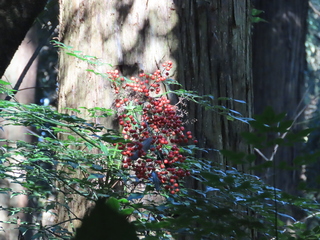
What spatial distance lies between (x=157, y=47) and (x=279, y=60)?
6.20 meters

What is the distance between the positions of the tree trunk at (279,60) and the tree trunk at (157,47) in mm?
5685

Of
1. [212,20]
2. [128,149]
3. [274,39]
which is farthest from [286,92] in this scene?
[128,149]

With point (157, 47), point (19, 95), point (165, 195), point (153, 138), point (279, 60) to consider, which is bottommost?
point (165, 195)

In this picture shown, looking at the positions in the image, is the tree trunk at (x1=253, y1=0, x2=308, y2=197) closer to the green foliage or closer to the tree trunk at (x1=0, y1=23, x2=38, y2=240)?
the tree trunk at (x1=0, y1=23, x2=38, y2=240)

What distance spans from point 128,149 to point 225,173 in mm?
404

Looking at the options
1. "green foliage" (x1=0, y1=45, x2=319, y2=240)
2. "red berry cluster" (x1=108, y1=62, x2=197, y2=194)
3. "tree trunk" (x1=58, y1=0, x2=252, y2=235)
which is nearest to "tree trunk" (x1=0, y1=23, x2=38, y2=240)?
"tree trunk" (x1=58, y1=0, x2=252, y2=235)

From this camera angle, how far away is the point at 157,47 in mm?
2209

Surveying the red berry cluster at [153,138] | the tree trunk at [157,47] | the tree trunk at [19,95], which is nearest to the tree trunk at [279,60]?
the tree trunk at [19,95]

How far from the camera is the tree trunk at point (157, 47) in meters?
2.20

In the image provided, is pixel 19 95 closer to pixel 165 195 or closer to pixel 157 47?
pixel 157 47

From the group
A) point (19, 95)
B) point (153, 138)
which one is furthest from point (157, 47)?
point (19, 95)

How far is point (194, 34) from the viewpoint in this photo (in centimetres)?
232

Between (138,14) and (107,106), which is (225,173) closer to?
(107,106)

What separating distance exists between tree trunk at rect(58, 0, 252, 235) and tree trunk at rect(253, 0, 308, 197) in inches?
224
